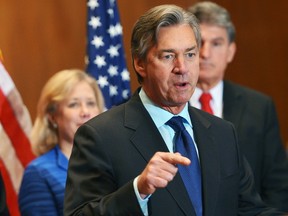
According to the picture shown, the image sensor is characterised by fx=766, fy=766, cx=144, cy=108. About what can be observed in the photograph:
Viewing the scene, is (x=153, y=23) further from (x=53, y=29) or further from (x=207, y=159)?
(x=53, y=29)

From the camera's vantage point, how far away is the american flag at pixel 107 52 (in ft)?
16.4

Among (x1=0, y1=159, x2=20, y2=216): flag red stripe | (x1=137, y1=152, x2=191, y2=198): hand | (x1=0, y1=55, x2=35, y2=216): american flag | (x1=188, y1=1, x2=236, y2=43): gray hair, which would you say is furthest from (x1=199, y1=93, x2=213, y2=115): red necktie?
(x1=137, y1=152, x2=191, y2=198): hand

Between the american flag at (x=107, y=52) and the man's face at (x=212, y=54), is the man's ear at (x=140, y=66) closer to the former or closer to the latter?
the man's face at (x=212, y=54)

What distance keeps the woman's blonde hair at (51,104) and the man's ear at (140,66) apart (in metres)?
1.58

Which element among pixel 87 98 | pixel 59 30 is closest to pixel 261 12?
pixel 59 30

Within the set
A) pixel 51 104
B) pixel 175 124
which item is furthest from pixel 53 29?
pixel 175 124

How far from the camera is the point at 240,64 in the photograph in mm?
6738

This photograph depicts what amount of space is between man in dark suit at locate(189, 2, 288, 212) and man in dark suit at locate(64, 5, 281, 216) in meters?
1.61

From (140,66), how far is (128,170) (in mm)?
446

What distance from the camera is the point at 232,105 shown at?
15.8 ft

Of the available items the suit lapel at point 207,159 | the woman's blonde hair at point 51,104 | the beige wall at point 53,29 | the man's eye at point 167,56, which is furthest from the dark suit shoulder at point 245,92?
the man's eye at point 167,56

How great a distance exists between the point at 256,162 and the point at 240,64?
2153 millimetres

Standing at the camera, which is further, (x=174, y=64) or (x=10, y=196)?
(x=10, y=196)

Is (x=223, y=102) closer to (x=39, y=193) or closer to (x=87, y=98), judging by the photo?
(x=87, y=98)
